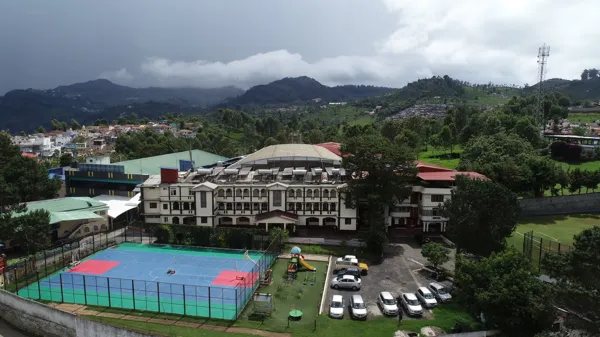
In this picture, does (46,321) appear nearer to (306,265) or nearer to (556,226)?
(306,265)

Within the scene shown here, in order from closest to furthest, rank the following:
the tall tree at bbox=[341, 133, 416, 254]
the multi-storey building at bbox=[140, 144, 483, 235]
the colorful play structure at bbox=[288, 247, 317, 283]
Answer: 1. the colorful play structure at bbox=[288, 247, 317, 283]
2. the tall tree at bbox=[341, 133, 416, 254]
3. the multi-storey building at bbox=[140, 144, 483, 235]

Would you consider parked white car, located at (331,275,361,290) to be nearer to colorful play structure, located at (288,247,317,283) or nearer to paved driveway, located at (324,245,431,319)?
paved driveway, located at (324,245,431,319)

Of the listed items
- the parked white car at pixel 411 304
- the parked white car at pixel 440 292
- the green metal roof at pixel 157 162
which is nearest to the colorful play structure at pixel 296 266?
the parked white car at pixel 411 304

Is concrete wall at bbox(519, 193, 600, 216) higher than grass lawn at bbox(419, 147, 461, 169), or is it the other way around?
grass lawn at bbox(419, 147, 461, 169)

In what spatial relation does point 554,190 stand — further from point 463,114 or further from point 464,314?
point 463,114

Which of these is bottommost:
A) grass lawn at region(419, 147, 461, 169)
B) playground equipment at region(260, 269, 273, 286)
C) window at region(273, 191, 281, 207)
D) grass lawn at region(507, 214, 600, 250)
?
playground equipment at region(260, 269, 273, 286)

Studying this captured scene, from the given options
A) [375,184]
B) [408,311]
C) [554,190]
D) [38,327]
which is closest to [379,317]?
[408,311]

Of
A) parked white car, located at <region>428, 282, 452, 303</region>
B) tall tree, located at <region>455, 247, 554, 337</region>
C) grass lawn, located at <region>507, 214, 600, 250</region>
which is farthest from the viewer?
grass lawn, located at <region>507, 214, 600, 250</region>

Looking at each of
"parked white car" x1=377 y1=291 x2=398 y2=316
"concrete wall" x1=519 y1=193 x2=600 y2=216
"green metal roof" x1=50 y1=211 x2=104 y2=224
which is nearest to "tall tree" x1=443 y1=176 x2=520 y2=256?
"parked white car" x1=377 y1=291 x2=398 y2=316
